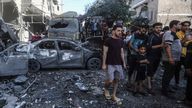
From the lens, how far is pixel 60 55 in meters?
13.1

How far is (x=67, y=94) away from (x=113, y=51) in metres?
1.91

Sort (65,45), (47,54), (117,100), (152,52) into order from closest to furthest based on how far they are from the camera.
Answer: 1. (117,100)
2. (152,52)
3. (47,54)
4. (65,45)

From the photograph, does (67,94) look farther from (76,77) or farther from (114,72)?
(76,77)

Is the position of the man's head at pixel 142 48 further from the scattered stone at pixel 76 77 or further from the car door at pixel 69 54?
the car door at pixel 69 54

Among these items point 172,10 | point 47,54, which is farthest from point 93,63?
point 172,10

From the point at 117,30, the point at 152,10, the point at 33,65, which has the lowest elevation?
the point at 33,65

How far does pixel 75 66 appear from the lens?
13312 millimetres

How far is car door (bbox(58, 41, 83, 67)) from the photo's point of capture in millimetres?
13133

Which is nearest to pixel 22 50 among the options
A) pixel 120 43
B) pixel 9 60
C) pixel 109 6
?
pixel 9 60

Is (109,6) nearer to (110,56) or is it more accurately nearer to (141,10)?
(141,10)

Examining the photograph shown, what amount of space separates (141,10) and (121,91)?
88.3ft

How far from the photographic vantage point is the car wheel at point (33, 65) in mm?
12737

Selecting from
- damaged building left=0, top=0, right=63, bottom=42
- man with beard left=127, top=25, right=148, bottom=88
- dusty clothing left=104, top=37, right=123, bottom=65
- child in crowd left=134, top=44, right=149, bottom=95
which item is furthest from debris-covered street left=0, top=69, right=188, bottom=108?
damaged building left=0, top=0, right=63, bottom=42

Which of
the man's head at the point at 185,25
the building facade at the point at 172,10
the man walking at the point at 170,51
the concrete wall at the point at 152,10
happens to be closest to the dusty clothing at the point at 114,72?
the man walking at the point at 170,51
